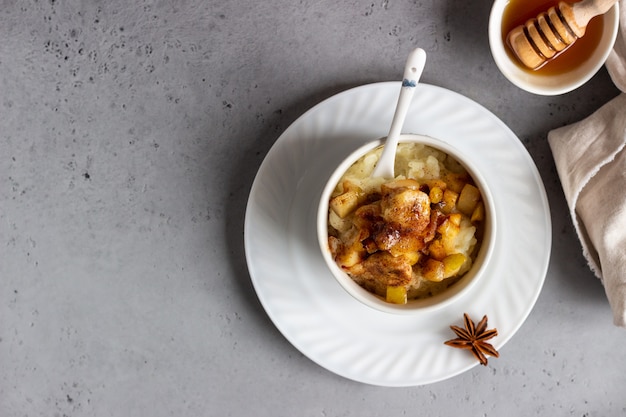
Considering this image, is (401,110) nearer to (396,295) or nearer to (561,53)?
(396,295)

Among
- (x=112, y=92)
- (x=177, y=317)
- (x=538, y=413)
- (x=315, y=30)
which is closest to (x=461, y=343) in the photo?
(x=538, y=413)

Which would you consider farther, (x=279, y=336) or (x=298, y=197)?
(x=279, y=336)

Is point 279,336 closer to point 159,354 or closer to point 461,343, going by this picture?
point 159,354

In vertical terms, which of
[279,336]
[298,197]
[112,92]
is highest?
[112,92]

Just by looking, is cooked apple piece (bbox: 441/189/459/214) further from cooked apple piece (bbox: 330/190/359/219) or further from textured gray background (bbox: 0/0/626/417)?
textured gray background (bbox: 0/0/626/417)

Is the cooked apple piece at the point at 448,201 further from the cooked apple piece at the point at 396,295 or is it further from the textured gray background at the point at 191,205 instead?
the textured gray background at the point at 191,205

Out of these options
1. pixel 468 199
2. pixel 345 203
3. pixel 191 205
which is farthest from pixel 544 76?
pixel 191 205
